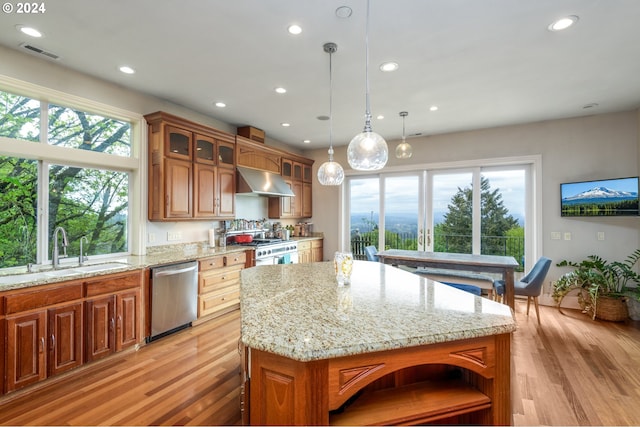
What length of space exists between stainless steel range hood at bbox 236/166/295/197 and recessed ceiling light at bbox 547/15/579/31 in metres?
3.67

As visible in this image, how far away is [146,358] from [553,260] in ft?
18.2

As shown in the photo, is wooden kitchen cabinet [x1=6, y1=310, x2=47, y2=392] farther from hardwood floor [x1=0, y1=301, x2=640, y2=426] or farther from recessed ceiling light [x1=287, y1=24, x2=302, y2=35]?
recessed ceiling light [x1=287, y1=24, x2=302, y2=35]

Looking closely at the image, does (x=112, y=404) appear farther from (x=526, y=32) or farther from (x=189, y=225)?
(x=526, y=32)

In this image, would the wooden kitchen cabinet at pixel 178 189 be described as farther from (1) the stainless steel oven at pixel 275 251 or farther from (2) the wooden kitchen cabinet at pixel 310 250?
(2) the wooden kitchen cabinet at pixel 310 250

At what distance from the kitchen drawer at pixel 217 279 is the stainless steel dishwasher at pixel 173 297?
122 mm

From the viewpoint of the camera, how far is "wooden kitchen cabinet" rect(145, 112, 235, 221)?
11.3ft

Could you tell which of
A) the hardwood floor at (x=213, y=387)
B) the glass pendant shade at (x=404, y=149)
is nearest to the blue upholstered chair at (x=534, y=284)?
the hardwood floor at (x=213, y=387)

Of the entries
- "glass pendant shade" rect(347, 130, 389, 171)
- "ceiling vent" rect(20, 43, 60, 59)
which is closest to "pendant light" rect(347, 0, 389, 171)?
"glass pendant shade" rect(347, 130, 389, 171)

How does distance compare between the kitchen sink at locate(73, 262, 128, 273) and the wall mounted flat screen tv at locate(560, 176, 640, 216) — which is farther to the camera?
the wall mounted flat screen tv at locate(560, 176, 640, 216)

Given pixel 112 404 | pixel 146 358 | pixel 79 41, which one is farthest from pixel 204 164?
pixel 112 404

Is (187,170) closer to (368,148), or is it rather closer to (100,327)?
(100,327)

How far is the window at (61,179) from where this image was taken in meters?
2.58

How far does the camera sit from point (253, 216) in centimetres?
526

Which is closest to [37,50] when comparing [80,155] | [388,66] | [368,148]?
[80,155]
